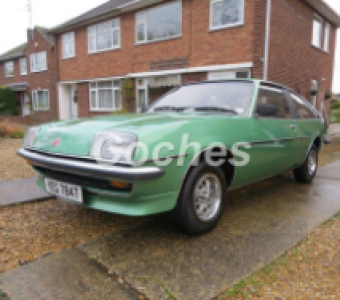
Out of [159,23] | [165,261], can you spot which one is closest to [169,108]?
[165,261]

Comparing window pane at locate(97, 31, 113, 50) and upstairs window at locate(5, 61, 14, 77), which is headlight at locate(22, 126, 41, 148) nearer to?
window pane at locate(97, 31, 113, 50)

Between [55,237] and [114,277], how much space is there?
35.1 inches

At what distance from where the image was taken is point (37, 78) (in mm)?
20094

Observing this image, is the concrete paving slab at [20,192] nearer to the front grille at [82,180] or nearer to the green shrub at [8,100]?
the front grille at [82,180]

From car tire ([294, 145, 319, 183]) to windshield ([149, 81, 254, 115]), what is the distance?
1821 mm

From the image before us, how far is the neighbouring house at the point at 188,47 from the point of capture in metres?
9.93

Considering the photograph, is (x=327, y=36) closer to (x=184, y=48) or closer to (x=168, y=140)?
(x=184, y=48)

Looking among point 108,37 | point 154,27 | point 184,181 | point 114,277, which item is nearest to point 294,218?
point 184,181

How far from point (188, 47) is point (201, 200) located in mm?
9669

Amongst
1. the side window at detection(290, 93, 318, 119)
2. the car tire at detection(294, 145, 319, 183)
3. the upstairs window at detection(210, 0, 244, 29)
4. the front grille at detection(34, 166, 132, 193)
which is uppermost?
the upstairs window at detection(210, 0, 244, 29)

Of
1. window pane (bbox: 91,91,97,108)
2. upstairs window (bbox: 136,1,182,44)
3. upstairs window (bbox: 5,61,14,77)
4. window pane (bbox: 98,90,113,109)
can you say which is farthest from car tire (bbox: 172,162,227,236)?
upstairs window (bbox: 5,61,14,77)

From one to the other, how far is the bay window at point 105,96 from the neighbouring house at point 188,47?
0.05m

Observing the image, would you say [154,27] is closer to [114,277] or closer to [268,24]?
[268,24]

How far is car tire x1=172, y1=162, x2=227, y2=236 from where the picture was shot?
2.49m
